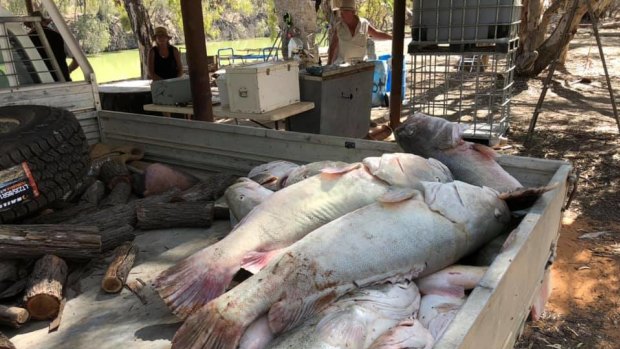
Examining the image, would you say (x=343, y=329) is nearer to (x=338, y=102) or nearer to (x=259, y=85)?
(x=259, y=85)

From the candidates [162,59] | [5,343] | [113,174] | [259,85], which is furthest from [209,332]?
[162,59]

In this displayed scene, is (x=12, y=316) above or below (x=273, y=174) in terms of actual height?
below

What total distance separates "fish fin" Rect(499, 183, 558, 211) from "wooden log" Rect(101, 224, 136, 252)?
2.21 m

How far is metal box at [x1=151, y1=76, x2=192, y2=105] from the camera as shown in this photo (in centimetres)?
606

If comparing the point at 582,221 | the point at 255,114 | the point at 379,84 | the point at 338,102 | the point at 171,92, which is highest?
the point at 171,92

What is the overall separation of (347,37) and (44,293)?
23.7 ft

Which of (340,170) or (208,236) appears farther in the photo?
(208,236)

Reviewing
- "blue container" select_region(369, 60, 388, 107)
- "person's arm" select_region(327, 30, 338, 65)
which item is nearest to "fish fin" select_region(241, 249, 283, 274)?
"person's arm" select_region(327, 30, 338, 65)

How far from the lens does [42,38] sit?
187 inches

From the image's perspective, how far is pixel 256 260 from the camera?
2383 mm

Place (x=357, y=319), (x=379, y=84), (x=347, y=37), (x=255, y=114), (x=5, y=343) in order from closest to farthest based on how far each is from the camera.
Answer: (x=357, y=319), (x=5, y=343), (x=255, y=114), (x=347, y=37), (x=379, y=84)

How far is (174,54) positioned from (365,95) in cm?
335

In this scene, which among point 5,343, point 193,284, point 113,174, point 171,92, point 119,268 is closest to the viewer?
point 5,343

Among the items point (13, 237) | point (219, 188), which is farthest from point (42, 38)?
point (13, 237)
